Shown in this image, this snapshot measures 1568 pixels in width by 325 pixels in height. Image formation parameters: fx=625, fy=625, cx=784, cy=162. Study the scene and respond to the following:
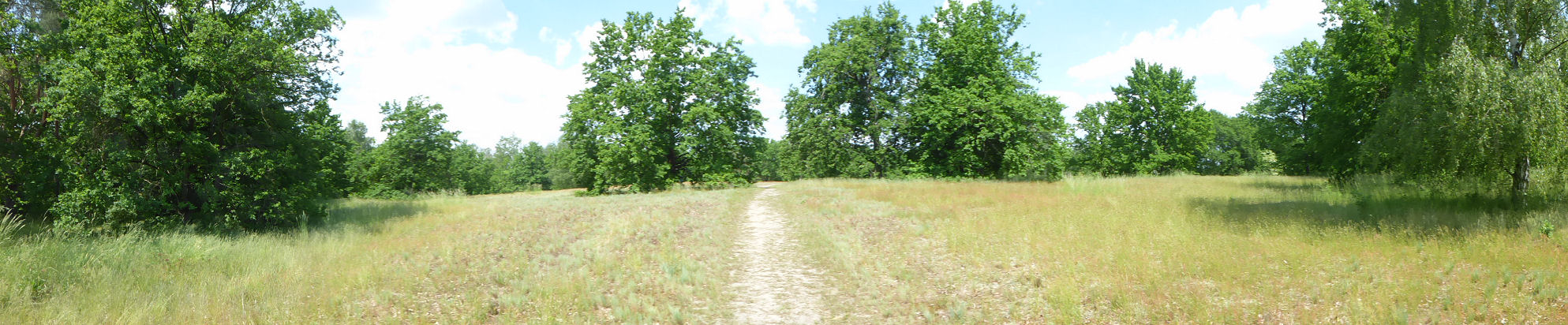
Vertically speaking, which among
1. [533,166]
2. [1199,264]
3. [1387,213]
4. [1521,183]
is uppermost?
[533,166]

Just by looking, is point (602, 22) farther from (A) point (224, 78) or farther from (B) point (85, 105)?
(B) point (85, 105)

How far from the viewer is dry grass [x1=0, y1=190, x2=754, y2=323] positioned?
761 cm

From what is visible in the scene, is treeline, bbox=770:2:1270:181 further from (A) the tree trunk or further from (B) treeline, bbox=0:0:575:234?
(B) treeline, bbox=0:0:575:234

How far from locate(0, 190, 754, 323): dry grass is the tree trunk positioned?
15992 millimetres

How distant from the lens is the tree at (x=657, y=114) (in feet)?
107

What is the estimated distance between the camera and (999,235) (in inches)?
505

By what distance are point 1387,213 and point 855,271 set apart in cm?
1254

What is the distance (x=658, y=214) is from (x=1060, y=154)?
26711 millimetres

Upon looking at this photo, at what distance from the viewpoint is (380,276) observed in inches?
381

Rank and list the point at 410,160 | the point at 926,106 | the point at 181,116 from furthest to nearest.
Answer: the point at 410,160
the point at 926,106
the point at 181,116

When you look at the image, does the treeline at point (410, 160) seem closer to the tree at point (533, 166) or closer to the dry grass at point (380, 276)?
the dry grass at point (380, 276)

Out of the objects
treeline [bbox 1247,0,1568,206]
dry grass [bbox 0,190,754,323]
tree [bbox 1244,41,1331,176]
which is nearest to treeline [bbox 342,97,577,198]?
dry grass [bbox 0,190,754,323]

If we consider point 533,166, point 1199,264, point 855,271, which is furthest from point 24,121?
point 533,166

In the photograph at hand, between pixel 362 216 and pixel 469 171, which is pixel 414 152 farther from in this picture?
pixel 362 216
